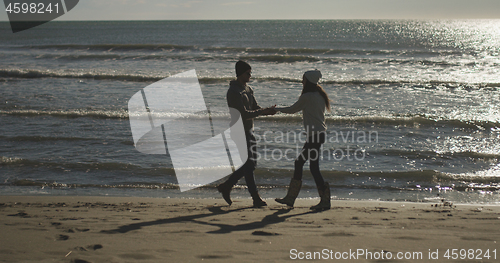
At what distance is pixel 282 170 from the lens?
278 inches

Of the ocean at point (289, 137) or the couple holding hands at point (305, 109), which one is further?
the ocean at point (289, 137)

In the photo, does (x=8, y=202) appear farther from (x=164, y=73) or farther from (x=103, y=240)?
(x=164, y=73)

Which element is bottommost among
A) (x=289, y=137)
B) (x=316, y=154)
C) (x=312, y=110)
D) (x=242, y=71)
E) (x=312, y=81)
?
(x=289, y=137)

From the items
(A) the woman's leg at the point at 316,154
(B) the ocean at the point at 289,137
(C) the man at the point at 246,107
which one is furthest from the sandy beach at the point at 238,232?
(B) the ocean at the point at 289,137

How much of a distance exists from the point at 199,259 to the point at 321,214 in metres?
1.99

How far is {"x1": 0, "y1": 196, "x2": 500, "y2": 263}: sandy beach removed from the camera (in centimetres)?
347

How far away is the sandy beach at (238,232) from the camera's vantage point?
347cm

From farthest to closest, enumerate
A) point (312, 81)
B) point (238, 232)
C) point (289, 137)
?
point (289, 137), point (312, 81), point (238, 232)

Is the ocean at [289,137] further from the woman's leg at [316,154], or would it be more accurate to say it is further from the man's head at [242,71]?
the man's head at [242,71]

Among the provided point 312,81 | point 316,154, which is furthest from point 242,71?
point 316,154

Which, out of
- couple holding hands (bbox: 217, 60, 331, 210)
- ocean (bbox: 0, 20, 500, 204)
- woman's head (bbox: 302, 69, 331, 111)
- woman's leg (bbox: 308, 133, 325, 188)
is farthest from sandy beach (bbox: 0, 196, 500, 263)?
woman's head (bbox: 302, 69, 331, 111)

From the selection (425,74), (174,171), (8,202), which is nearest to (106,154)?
(174,171)

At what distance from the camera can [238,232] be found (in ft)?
13.3

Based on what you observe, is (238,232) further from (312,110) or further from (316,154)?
(312,110)
